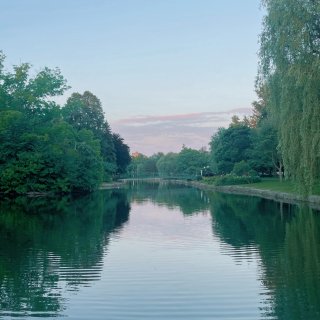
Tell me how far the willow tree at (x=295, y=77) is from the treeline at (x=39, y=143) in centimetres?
3105

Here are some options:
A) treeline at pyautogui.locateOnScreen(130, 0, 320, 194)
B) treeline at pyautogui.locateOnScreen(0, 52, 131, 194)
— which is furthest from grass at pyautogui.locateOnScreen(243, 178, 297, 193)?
treeline at pyautogui.locateOnScreen(0, 52, 131, 194)

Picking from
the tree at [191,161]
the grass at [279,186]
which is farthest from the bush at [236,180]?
the tree at [191,161]

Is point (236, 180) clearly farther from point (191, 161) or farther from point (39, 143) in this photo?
point (191, 161)

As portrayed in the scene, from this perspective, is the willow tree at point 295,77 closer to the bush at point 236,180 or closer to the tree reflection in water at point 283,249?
the tree reflection in water at point 283,249

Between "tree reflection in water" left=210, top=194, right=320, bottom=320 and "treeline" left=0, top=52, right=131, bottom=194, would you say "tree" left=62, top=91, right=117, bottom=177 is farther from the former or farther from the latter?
"tree reflection in water" left=210, top=194, right=320, bottom=320

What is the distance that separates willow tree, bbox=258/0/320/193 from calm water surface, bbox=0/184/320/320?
315 centimetres

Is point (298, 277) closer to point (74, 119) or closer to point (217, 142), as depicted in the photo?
point (217, 142)

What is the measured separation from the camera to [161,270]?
44.3 feet

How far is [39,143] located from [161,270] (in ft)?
141

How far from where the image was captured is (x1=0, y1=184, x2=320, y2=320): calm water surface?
9.62m

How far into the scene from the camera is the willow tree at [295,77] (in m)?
23.3

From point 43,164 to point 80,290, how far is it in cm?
4480

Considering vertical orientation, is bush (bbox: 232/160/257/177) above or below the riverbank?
above

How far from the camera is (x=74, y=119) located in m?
83.2
